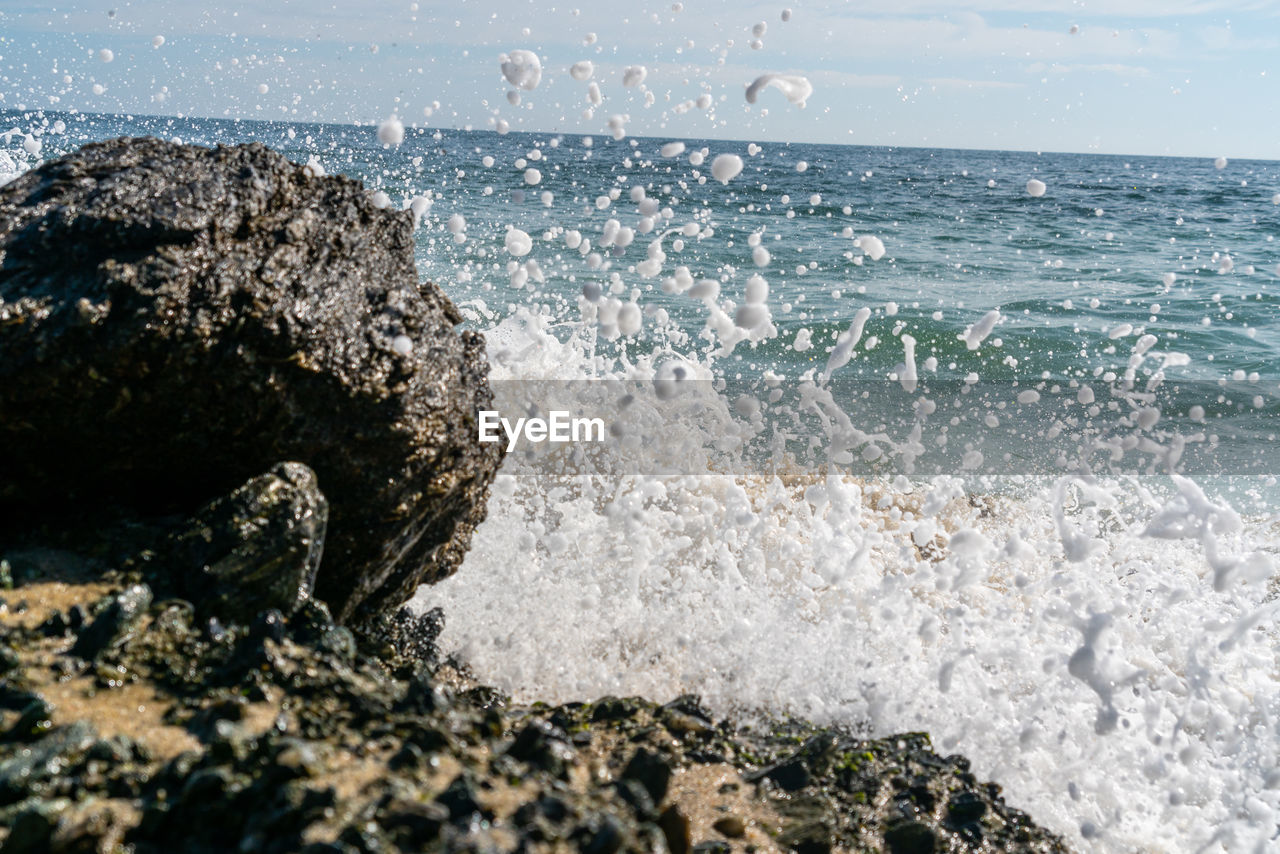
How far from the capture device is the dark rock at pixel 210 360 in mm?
2502

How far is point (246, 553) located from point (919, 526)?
347 centimetres

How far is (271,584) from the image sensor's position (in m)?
2.46

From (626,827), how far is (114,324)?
6.08ft

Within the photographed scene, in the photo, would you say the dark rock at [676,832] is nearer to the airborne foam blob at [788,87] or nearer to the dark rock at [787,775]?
the dark rock at [787,775]

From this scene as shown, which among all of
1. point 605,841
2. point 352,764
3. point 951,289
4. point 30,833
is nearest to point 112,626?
point 30,833

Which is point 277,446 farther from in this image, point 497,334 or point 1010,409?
point 1010,409

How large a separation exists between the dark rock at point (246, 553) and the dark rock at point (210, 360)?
0.73 ft

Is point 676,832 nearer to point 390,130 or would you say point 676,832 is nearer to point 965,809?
point 965,809

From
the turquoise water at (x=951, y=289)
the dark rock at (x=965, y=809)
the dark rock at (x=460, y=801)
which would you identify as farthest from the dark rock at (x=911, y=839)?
the turquoise water at (x=951, y=289)

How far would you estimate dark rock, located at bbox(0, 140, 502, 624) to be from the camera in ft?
8.21

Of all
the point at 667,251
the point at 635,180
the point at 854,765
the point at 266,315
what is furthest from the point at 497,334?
the point at 635,180

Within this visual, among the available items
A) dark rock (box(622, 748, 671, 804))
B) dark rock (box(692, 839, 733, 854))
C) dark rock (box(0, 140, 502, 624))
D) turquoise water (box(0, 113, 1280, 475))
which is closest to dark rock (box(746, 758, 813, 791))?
dark rock (box(692, 839, 733, 854))

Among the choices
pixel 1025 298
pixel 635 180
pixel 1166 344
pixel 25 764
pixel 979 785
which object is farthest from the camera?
pixel 635 180

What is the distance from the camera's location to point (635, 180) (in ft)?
80.8
